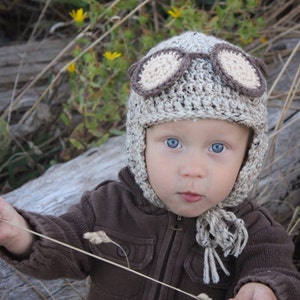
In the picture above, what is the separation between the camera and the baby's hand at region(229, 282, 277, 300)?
195 centimetres

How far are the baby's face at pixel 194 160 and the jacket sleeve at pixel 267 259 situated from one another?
0.71 feet

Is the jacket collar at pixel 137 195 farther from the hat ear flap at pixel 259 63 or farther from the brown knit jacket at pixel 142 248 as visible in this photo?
the hat ear flap at pixel 259 63

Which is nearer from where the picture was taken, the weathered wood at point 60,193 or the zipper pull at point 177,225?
the zipper pull at point 177,225

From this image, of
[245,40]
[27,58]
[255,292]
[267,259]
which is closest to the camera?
[255,292]

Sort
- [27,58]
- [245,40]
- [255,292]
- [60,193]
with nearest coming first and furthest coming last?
[255,292] < [60,193] < [245,40] < [27,58]

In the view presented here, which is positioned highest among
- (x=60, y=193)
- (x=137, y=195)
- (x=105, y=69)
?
(x=105, y=69)

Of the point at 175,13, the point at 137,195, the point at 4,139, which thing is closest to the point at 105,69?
the point at 175,13

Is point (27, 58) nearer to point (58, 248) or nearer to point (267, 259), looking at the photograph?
point (58, 248)

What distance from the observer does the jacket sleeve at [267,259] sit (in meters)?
2.02

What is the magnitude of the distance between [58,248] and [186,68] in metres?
0.63

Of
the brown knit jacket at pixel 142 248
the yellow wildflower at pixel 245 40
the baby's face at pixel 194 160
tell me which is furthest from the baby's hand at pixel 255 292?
the yellow wildflower at pixel 245 40

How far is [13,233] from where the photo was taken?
203 centimetres

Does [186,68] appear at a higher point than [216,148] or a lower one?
higher

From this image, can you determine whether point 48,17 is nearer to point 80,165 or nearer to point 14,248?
point 80,165
